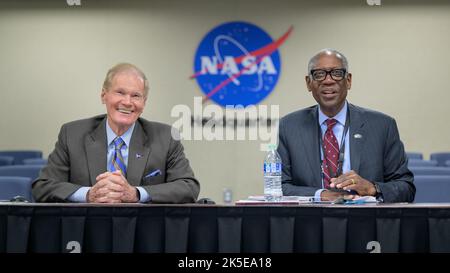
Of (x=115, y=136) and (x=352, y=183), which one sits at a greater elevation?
(x=115, y=136)

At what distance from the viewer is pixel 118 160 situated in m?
3.37

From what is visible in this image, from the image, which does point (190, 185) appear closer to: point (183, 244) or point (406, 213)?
point (183, 244)

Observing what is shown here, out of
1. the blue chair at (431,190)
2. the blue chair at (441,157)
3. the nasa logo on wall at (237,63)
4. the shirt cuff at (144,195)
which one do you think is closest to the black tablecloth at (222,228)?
the shirt cuff at (144,195)

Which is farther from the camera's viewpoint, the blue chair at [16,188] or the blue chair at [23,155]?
the blue chair at [23,155]

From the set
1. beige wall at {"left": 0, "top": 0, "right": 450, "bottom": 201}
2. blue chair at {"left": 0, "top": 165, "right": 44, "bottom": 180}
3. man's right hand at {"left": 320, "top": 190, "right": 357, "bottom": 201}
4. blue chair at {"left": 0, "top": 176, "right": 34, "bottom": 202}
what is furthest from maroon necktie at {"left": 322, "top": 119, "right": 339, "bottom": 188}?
beige wall at {"left": 0, "top": 0, "right": 450, "bottom": 201}

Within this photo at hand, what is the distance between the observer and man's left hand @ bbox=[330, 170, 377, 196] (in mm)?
3195

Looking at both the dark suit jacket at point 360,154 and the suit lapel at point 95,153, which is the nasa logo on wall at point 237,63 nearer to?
the dark suit jacket at point 360,154

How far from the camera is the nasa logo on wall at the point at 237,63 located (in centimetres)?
955

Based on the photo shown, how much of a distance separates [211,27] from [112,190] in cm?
679

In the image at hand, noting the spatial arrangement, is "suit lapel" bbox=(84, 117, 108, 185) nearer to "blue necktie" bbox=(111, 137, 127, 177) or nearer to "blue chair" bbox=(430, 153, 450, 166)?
"blue necktie" bbox=(111, 137, 127, 177)

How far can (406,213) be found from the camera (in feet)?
8.15

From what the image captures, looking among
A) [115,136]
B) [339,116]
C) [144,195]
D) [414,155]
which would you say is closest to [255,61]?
[414,155]

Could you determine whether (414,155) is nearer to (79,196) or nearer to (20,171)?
(20,171)
